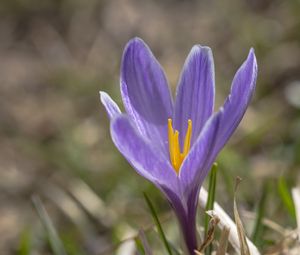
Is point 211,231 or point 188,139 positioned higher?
point 188,139

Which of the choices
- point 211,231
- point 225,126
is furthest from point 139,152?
point 211,231

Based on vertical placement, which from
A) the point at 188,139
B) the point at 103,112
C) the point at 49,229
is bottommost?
the point at 103,112

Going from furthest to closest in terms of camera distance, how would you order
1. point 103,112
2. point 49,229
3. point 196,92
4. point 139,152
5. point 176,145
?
point 103,112 < point 49,229 < point 196,92 < point 176,145 < point 139,152

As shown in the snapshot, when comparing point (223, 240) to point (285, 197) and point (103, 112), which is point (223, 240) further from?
point (103, 112)

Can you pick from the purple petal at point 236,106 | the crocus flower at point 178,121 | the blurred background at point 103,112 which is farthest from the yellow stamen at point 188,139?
the blurred background at point 103,112

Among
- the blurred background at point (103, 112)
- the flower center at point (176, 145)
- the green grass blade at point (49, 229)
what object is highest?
the flower center at point (176, 145)

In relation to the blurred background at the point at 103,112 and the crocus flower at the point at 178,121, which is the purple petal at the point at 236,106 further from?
the blurred background at the point at 103,112

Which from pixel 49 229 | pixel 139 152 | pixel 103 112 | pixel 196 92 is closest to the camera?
pixel 139 152
